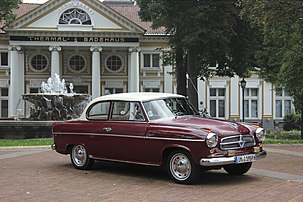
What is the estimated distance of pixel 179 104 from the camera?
1030 centimetres

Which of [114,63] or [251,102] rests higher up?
[114,63]

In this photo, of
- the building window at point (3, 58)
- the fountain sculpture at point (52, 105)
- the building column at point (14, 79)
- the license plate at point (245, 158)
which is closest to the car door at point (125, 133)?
the license plate at point (245, 158)

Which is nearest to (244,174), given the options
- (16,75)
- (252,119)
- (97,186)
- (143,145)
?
(143,145)

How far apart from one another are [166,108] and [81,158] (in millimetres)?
2478

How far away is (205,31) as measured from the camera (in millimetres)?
27469

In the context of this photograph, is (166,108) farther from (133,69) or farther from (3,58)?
(3,58)

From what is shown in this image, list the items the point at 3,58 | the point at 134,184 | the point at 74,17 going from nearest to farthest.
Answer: the point at 134,184, the point at 74,17, the point at 3,58

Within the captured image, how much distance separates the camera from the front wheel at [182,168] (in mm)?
8915

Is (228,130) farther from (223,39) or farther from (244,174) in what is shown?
(223,39)

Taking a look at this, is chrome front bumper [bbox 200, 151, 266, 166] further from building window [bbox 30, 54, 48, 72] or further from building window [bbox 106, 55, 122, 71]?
building window [bbox 30, 54, 48, 72]

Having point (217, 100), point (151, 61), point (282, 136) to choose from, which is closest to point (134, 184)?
point (282, 136)

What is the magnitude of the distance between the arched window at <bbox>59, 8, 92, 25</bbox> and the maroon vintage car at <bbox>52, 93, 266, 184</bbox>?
34906 millimetres

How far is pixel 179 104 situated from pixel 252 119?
41154 mm

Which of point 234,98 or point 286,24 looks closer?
point 286,24
